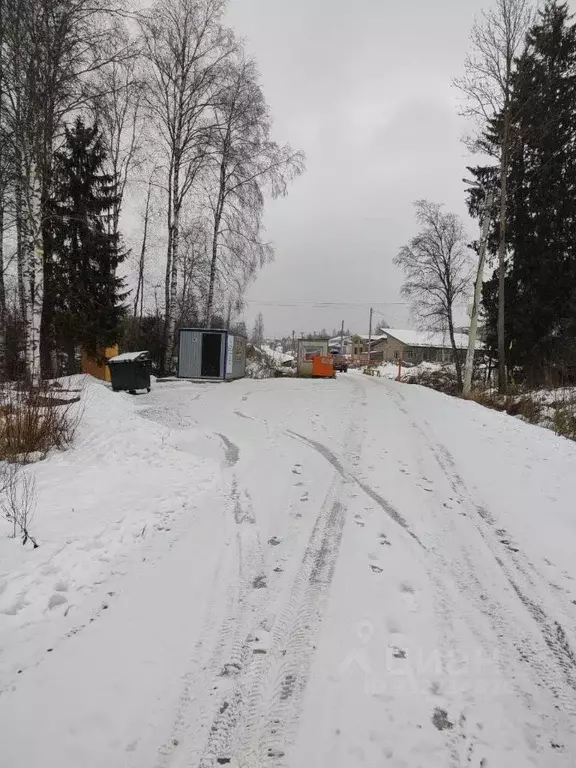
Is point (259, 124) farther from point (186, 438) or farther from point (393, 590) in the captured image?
point (393, 590)

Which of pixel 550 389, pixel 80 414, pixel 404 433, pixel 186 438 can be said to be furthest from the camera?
pixel 550 389

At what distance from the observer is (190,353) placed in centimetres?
1680

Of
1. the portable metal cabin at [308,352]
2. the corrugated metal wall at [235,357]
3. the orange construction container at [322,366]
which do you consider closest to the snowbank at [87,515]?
the corrugated metal wall at [235,357]

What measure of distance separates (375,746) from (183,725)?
32.5 inches

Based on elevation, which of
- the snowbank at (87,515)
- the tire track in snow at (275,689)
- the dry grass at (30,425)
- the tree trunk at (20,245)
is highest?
the tree trunk at (20,245)

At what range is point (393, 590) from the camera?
8.89 feet

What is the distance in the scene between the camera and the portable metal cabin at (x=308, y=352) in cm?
2428

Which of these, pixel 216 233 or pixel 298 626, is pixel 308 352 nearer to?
pixel 216 233

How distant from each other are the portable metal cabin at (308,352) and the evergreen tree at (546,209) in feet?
34.3

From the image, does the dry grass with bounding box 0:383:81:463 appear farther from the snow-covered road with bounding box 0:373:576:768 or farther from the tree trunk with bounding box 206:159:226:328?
the tree trunk with bounding box 206:159:226:328

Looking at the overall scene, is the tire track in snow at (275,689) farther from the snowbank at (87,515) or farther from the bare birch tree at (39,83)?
the bare birch tree at (39,83)

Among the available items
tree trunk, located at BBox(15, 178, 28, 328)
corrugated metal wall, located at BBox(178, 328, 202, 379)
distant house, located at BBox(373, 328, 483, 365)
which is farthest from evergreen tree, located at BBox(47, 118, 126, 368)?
distant house, located at BBox(373, 328, 483, 365)

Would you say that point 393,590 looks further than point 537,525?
No

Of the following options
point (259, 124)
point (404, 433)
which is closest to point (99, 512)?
point (404, 433)
